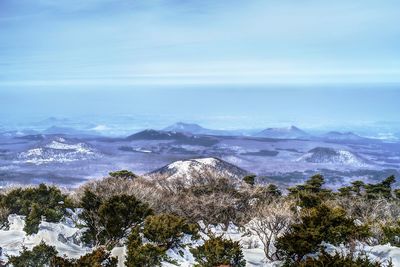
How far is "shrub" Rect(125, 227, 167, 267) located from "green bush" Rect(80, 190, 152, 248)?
18.5 feet

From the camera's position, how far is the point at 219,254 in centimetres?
2620

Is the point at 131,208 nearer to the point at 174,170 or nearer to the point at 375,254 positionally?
the point at 375,254

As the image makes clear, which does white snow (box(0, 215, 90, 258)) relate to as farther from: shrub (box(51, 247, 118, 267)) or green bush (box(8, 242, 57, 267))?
shrub (box(51, 247, 118, 267))

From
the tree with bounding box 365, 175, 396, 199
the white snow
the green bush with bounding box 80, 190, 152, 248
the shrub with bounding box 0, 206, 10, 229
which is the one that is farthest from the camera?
the tree with bounding box 365, 175, 396, 199

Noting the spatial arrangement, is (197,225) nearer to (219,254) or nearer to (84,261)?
(219,254)

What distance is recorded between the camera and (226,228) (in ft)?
147

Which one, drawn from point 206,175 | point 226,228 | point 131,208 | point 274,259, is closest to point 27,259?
point 131,208

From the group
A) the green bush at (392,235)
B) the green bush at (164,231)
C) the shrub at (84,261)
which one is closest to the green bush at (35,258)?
the shrub at (84,261)

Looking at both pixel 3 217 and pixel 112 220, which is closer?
pixel 112 220

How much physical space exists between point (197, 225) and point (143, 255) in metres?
12.8

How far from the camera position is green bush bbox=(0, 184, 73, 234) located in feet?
120

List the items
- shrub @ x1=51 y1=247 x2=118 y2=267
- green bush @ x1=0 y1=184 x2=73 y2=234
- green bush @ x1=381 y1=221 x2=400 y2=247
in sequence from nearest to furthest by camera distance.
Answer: shrub @ x1=51 y1=247 x2=118 y2=267
green bush @ x1=381 y1=221 x2=400 y2=247
green bush @ x1=0 y1=184 x2=73 y2=234

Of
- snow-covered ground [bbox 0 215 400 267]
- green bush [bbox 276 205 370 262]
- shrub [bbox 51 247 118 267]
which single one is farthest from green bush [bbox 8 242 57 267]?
green bush [bbox 276 205 370 262]

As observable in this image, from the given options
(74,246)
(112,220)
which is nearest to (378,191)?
(112,220)
